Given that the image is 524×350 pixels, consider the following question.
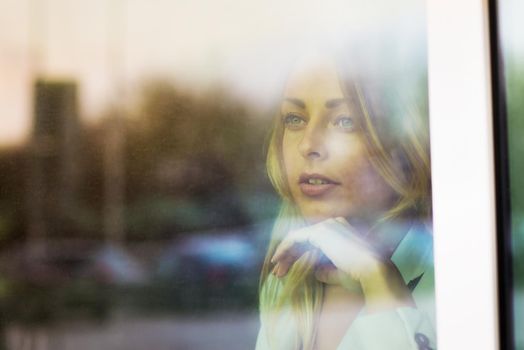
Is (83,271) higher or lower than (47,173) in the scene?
lower

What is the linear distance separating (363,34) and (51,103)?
0.80m

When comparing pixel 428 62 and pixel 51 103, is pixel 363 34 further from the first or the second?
pixel 51 103

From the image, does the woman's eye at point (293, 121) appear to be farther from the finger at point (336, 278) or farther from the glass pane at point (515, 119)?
the glass pane at point (515, 119)

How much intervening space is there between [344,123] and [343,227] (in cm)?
26

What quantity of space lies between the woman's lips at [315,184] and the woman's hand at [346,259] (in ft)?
0.25

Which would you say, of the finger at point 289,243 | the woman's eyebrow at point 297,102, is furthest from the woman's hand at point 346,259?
the woman's eyebrow at point 297,102

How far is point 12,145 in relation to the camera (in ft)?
4.40

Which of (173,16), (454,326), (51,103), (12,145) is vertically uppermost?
(173,16)

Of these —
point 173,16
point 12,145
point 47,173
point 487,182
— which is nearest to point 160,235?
point 47,173

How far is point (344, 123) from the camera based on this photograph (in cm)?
142

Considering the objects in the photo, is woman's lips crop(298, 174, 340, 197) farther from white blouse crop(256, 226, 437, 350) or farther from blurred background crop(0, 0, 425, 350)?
white blouse crop(256, 226, 437, 350)

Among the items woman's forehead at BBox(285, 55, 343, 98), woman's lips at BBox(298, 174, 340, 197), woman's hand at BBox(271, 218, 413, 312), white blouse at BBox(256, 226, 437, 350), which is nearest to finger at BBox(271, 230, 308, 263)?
woman's hand at BBox(271, 218, 413, 312)

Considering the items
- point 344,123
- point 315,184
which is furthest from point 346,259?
point 344,123

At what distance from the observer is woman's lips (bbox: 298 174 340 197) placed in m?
1.41
